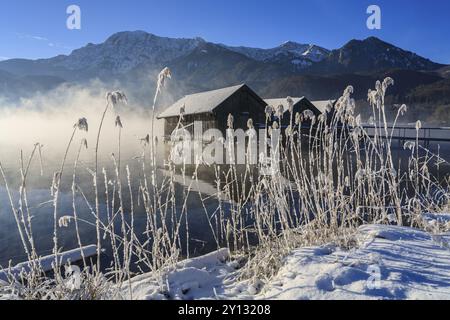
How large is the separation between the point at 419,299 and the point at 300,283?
88 cm

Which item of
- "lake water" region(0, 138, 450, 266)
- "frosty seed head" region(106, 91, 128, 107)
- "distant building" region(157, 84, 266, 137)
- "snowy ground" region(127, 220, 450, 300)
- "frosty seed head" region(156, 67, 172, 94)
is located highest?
"distant building" region(157, 84, 266, 137)

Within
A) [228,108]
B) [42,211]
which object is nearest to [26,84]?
[228,108]

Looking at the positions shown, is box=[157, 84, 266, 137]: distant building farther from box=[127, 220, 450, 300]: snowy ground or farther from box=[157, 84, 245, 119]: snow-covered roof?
box=[127, 220, 450, 300]: snowy ground

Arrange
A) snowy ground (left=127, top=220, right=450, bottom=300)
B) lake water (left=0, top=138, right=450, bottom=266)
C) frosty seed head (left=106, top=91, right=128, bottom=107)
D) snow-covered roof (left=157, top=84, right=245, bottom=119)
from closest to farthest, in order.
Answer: frosty seed head (left=106, top=91, right=128, bottom=107) < snowy ground (left=127, top=220, right=450, bottom=300) < lake water (left=0, top=138, right=450, bottom=266) < snow-covered roof (left=157, top=84, right=245, bottom=119)

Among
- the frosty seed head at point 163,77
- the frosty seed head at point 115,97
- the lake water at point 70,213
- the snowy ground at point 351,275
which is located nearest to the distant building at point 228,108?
the lake water at point 70,213

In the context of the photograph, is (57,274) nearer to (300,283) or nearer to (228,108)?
(300,283)

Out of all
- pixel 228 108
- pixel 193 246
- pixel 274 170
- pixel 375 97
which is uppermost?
pixel 228 108

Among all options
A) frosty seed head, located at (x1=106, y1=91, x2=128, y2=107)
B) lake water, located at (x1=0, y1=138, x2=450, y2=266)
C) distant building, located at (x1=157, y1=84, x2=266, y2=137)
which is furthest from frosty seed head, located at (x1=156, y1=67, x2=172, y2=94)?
distant building, located at (x1=157, y1=84, x2=266, y2=137)

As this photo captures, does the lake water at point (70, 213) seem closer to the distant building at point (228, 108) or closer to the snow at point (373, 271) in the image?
the snow at point (373, 271)

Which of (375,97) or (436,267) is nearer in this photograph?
(436,267)

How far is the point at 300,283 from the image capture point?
271 centimetres

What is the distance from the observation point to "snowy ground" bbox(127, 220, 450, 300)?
8.02ft

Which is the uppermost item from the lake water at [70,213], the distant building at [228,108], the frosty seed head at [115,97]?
the distant building at [228,108]

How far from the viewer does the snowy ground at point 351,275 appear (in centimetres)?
244
